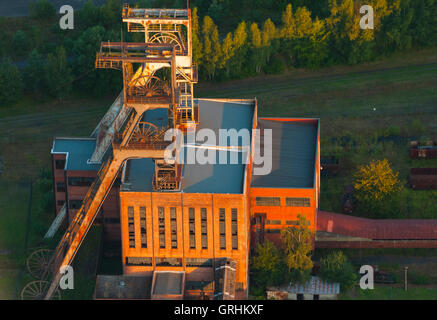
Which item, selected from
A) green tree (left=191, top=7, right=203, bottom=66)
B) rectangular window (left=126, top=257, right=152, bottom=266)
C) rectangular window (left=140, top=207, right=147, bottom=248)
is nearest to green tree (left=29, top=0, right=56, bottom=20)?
green tree (left=191, top=7, right=203, bottom=66)

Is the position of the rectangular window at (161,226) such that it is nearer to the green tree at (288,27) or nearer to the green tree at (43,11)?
the green tree at (288,27)

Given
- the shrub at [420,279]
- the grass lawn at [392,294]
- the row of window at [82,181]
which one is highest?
the row of window at [82,181]

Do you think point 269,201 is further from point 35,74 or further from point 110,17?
point 110,17

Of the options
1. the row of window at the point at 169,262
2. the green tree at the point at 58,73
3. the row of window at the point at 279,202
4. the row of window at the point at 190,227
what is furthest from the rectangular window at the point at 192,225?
the green tree at the point at 58,73

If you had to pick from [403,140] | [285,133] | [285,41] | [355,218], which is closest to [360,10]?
[285,41]

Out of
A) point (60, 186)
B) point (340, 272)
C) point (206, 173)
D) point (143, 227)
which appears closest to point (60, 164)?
point (60, 186)

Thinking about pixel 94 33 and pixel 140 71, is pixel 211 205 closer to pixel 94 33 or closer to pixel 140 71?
pixel 140 71

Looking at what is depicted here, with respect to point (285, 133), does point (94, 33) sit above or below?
above
